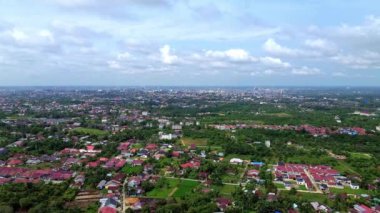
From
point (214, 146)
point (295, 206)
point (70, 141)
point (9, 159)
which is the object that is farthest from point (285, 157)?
point (9, 159)

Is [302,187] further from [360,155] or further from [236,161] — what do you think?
[360,155]

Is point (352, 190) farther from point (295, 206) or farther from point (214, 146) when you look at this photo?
point (214, 146)

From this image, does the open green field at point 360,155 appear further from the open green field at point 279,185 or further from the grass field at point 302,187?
the open green field at point 279,185

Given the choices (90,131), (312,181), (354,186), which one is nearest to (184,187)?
(312,181)

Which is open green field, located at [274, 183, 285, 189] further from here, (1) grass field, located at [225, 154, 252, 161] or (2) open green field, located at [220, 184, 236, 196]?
→ (1) grass field, located at [225, 154, 252, 161]

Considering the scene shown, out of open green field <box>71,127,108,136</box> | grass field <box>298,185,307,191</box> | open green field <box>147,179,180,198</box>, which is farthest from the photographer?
open green field <box>71,127,108,136</box>

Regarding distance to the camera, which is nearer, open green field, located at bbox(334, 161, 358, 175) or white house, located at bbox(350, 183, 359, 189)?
white house, located at bbox(350, 183, 359, 189)

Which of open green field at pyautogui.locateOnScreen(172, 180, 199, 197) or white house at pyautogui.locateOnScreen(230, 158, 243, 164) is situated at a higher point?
white house at pyautogui.locateOnScreen(230, 158, 243, 164)

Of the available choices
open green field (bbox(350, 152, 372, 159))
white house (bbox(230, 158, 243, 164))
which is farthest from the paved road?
open green field (bbox(350, 152, 372, 159))

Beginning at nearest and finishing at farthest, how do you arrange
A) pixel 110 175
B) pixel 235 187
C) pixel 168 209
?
pixel 168 209 → pixel 235 187 → pixel 110 175
